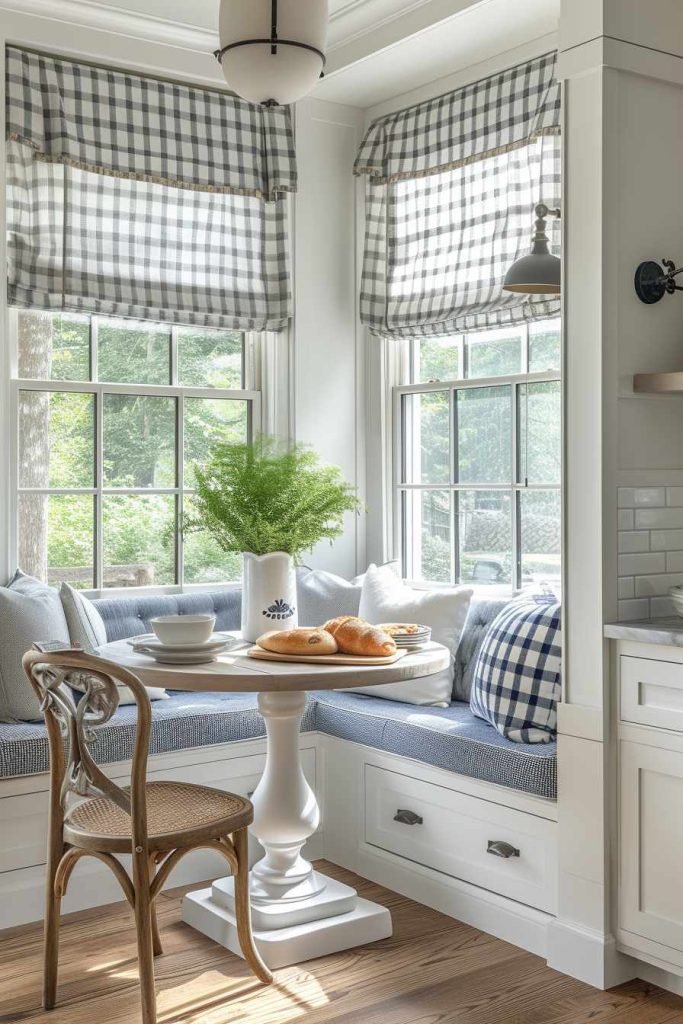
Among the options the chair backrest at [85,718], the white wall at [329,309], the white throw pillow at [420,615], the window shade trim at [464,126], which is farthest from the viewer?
the white wall at [329,309]

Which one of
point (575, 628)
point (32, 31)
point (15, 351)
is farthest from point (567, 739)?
point (32, 31)

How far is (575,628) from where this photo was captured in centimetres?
286

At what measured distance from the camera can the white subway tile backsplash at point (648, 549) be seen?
2844 mm

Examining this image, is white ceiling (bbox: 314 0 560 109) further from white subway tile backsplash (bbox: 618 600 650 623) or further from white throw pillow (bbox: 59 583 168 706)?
white throw pillow (bbox: 59 583 168 706)

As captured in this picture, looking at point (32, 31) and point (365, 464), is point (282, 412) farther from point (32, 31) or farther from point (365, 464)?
point (32, 31)

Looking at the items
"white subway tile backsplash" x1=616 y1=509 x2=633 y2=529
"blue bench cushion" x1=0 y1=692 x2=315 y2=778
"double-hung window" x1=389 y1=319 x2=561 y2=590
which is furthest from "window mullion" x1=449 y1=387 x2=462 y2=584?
"white subway tile backsplash" x1=616 y1=509 x2=633 y2=529

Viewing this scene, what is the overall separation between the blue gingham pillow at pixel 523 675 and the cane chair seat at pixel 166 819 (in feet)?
2.70

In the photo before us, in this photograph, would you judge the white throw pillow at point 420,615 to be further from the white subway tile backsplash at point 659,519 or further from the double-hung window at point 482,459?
the white subway tile backsplash at point 659,519

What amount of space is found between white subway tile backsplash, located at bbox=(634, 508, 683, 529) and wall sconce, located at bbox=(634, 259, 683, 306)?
55 cm

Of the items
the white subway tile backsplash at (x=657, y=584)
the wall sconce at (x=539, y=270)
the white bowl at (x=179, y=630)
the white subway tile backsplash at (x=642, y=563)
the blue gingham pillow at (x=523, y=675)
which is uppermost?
the wall sconce at (x=539, y=270)

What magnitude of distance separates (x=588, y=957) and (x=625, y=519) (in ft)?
3.67

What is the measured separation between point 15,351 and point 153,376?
1.79 feet

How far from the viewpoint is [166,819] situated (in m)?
2.62

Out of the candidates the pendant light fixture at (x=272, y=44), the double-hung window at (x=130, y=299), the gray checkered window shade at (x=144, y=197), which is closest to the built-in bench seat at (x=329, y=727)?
the double-hung window at (x=130, y=299)
